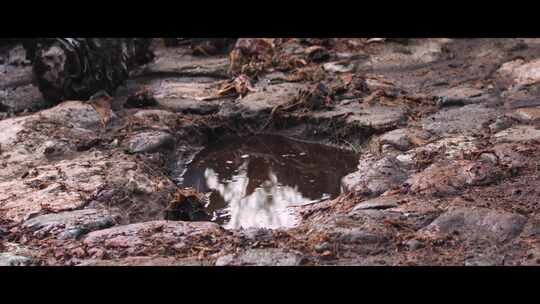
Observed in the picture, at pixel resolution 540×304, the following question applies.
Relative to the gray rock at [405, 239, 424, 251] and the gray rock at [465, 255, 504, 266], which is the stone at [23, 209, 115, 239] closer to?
the gray rock at [405, 239, 424, 251]

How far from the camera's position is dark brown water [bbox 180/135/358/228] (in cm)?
456

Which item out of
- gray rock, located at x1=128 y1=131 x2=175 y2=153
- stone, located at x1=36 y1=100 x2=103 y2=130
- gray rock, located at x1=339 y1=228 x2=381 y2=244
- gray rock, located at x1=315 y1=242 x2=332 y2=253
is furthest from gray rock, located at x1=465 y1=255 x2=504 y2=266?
stone, located at x1=36 y1=100 x2=103 y2=130

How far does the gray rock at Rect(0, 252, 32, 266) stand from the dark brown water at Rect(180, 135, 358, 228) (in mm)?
1327

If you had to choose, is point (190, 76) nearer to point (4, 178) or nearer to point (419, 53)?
point (419, 53)

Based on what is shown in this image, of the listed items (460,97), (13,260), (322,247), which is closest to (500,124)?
(460,97)

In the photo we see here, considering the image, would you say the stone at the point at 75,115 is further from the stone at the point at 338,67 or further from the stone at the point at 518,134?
the stone at the point at 518,134

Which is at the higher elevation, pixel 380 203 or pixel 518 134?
pixel 518 134

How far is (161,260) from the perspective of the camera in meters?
3.39

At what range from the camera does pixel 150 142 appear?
5477 mm

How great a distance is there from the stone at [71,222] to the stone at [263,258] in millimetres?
982

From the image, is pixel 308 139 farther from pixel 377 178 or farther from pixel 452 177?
pixel 452 177

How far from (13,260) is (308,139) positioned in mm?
3044
